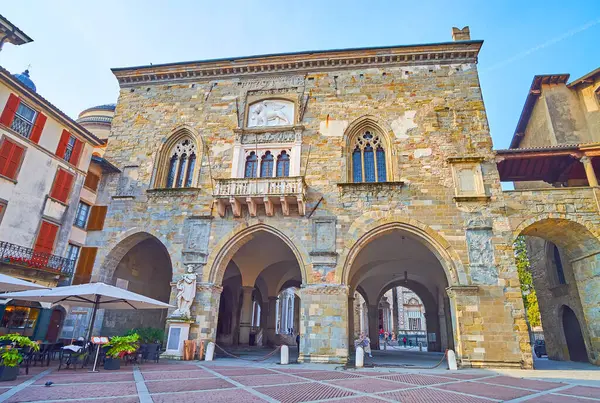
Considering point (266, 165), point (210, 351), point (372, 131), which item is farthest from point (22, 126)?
point (372, 131)

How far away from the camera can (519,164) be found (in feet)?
52.3

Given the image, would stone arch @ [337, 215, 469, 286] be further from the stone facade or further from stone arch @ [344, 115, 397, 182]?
stone arch @ [344, 115, 397, 182]

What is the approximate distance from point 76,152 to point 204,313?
9.26 m

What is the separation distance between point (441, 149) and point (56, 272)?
16.1m

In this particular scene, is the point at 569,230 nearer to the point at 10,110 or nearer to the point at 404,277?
the point at 404,277

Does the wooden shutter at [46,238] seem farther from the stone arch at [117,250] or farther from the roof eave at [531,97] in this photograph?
the roof eave at [531,97]

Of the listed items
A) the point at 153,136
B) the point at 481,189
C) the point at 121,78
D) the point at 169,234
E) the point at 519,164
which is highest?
the point at 121,78

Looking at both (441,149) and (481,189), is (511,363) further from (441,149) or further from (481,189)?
(441,149)

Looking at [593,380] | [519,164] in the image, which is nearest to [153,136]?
[519,164]

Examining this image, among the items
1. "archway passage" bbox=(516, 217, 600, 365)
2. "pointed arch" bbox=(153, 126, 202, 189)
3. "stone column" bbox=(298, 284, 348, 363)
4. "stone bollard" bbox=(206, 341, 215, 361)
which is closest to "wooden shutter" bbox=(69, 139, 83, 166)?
"pointed arch" bbox=(153, 126, 202, 189)

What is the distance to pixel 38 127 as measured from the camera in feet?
45.6

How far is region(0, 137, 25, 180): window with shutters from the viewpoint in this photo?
40.8ft

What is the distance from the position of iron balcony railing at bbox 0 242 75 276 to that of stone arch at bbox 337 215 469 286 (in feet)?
36.1

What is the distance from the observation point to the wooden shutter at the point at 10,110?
1262 centimetres
